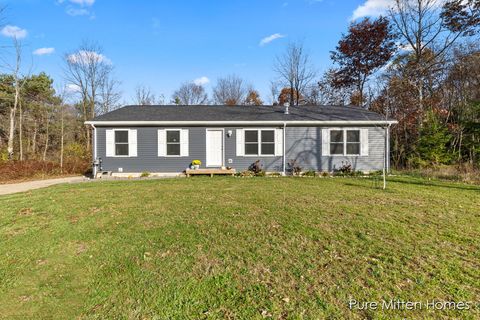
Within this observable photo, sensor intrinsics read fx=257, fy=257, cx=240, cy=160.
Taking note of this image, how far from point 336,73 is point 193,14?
14.8 m

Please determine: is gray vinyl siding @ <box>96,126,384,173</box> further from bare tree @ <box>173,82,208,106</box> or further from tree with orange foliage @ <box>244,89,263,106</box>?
bare tree @ <box>173,82,208,106</box>

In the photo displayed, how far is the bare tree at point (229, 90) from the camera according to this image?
3291cm

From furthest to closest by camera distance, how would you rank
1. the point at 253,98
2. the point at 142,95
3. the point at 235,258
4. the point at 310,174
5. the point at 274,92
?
1. the point at 253,98
2. the point at 274,92
3. the point at 142,95
4. the point at 310,174
5. the point at 235,258

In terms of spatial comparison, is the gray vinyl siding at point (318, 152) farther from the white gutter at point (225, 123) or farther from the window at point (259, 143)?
the window at point (259, 143)

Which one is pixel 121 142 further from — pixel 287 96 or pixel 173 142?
pixel 287 96

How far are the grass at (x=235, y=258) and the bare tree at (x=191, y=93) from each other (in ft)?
100

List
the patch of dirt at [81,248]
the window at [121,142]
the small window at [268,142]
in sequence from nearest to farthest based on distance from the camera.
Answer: the patch of dirt at [81,248], the window at [121,142], the small window at [268,142]

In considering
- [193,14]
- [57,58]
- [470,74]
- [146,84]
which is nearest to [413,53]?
[470,74]

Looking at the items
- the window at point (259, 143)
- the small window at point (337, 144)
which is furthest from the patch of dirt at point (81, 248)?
the small window at point (337, 144)

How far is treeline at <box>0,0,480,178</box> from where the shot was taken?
48.4 ft

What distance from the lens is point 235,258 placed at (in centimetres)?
331

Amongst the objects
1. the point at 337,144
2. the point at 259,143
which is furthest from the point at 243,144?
the point at 337,144

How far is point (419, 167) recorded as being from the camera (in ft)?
45.2

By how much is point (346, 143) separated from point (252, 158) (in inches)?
180
